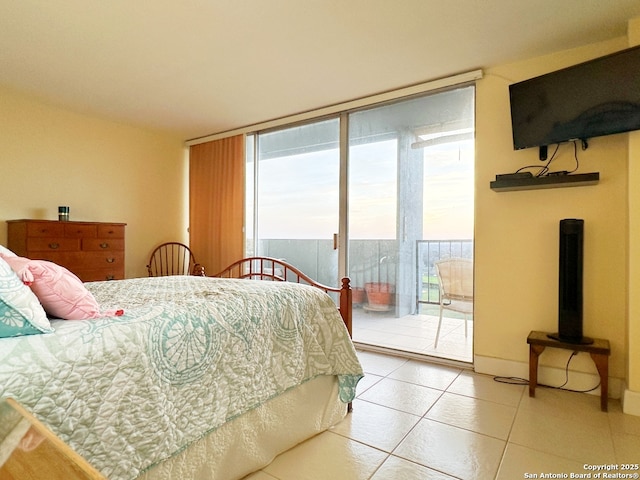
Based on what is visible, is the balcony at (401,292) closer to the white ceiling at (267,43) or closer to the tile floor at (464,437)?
the tile floor at (464,437)

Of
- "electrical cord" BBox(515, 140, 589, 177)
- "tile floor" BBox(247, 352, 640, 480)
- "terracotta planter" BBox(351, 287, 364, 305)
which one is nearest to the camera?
"tile floor" BBox(247, 352, 640, 480)

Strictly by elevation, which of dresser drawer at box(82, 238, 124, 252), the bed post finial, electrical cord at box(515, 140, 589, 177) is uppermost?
electrical cord at box(515, 140, 589, 177)

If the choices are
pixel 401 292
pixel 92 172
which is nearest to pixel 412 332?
pixel 401 292

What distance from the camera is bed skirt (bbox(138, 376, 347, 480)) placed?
122 cm

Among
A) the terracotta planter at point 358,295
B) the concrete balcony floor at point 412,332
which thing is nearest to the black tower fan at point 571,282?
the concrete balcony floor at point 412,332

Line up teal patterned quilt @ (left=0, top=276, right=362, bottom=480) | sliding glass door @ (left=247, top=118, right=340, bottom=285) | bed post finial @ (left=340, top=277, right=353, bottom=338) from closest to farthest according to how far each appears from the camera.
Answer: teal patterned quilt @ (left=0, top=276, right=362, bottom=480) → bed post finial @ (left=340, top=277, right=353, bottom=338) → sliding glass door @ (left=247, top=118, right=340, bottom=285)

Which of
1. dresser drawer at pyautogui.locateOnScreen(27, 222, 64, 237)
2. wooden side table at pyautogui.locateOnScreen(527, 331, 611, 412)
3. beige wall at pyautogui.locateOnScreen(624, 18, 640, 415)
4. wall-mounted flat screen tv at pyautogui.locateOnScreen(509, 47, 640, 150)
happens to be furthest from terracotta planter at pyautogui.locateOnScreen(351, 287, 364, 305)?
dresser drawer at pyautogui.locateOnScreen(27, 222, 64, 237)

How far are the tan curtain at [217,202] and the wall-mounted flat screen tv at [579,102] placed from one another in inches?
114

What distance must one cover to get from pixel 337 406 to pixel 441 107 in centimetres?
255

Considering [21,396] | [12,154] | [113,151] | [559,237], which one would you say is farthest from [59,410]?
[113,151]

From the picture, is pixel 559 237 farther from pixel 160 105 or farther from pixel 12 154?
pixel 12 154

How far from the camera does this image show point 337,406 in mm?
1939

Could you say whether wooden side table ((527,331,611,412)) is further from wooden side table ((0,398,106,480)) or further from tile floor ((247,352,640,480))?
wooden side table ((0,398,106,480))

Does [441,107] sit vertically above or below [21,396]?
above
